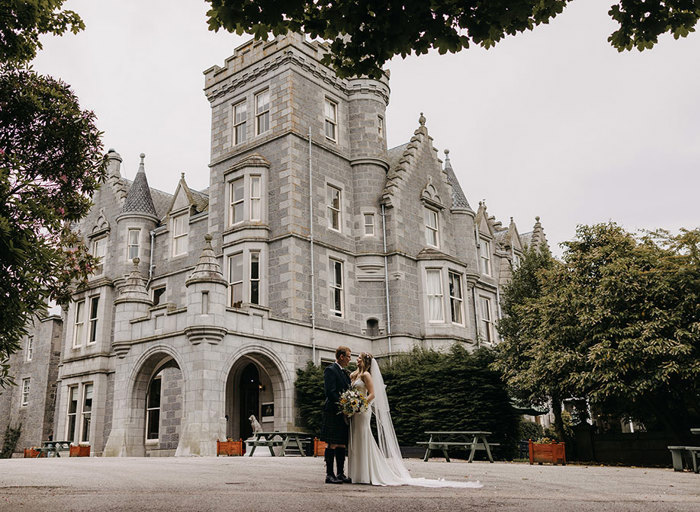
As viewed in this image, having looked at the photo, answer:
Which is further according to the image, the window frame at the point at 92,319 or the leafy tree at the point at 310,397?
the window frame at the point at 92,319

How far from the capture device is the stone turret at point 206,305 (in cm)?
2138

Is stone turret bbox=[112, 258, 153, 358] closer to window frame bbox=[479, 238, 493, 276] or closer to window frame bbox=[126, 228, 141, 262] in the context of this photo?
window frame bbox=[126, 228, 141, 262]

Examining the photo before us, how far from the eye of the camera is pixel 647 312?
1998cm

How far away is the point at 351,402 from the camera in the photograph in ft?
32.9

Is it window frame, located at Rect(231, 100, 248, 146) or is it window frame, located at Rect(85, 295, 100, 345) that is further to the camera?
window frame, located at Rect(85, 295, 100, 345)

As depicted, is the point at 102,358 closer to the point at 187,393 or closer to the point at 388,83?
the point at 187,393

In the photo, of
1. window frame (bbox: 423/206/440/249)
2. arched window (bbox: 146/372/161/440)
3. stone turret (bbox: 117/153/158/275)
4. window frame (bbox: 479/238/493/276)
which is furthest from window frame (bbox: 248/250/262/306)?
window frame (bbox: 479/238/493/276)

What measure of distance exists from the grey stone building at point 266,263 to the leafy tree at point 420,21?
15509 mm

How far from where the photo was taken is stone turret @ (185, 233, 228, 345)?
21375mm

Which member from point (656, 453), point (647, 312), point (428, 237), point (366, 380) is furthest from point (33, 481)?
point (428, 237)

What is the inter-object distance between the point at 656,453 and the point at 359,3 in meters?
19.7

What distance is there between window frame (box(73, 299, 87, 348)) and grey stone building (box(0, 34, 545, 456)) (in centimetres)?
8

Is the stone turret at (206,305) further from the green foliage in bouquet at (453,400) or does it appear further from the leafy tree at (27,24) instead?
the leafy tree at (27,24)

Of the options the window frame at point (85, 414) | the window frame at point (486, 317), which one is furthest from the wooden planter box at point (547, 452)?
the window frame at point (85, 414)
